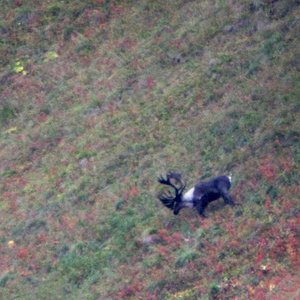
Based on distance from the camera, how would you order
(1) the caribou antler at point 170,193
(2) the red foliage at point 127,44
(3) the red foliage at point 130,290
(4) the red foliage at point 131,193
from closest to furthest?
(3) the red foliage at point 130,290
(1) the caribou antler at point 170,193
(4) the red foliage at point 131,193
(2) the red foliage at point 127,44

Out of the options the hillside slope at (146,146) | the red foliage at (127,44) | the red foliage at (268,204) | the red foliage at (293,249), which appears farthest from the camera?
the red foliage at (127,44)

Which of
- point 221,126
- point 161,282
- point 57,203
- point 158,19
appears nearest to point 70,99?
point 158,19

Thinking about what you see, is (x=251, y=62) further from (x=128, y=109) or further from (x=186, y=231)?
(x=186, y=231)

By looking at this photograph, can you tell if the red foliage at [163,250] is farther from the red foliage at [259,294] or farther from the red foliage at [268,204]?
the red foliage at [259,294]

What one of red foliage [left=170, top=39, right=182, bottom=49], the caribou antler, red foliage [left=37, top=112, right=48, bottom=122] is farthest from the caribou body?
red foliage [left=37, top=112, right=48, bottom=122]

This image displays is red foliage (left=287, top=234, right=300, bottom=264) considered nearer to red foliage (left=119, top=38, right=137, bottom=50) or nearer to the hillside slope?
the hillside slope

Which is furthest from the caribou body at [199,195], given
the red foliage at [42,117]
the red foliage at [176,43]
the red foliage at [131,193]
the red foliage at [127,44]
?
the red foliage at [127,44]

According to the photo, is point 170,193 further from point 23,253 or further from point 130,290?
point 23,253

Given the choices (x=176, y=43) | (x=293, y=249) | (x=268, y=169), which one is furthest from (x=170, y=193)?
(x=176, y=43)
